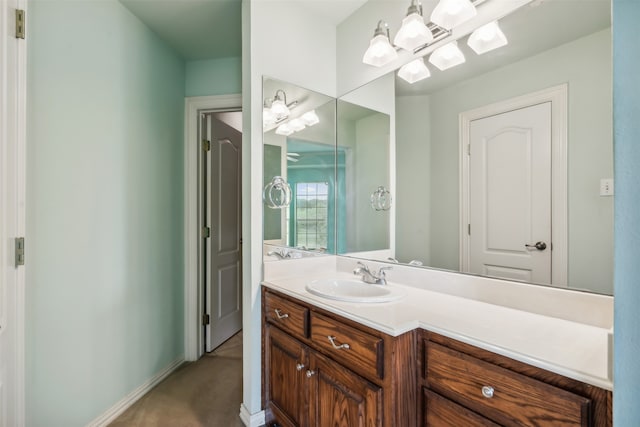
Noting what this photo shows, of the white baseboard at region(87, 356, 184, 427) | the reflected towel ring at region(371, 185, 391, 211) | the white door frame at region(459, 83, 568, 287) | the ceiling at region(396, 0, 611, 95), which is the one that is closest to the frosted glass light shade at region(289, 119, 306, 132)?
the reflected towel ring at region(371, 185, 391, 211)

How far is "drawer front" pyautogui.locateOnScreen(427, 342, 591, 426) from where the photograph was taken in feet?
2.30

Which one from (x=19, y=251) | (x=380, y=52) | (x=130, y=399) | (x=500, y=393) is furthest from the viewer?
(x=130, y=399)

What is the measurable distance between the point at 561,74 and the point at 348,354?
50.6 inches

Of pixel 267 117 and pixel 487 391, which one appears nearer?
pixel 487 391

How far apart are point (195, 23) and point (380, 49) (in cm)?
131

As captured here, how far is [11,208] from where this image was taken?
1212 mm

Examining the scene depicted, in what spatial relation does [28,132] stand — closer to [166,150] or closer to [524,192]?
[166,150]

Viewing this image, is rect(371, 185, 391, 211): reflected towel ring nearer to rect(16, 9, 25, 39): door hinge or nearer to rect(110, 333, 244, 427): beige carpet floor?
rect(110, 333, 244, 427): beige carpet floor

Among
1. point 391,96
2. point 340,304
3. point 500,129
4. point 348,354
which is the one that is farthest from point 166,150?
point 500,129

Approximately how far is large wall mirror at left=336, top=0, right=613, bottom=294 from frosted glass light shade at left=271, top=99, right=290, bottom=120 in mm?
687

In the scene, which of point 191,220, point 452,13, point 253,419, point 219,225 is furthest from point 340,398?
point 219,225

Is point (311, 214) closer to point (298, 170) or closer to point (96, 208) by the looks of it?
point (298, 170)

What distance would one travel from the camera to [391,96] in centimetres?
171

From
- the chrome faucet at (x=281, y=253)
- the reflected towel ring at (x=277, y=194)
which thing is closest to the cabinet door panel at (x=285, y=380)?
the chrome faucet at (x=281, y=253)
